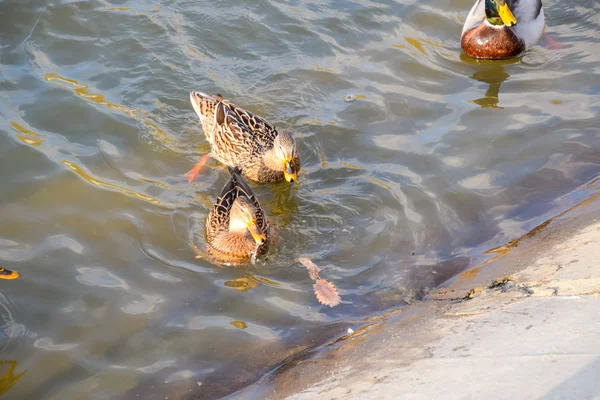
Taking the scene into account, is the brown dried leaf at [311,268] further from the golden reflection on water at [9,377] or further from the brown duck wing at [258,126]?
the golden reflection on water at [9,377]

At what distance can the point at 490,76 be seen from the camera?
870 cm

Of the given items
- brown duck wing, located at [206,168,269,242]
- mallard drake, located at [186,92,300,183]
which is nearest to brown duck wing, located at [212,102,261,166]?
mallard drake, located at [186,92,300,183]

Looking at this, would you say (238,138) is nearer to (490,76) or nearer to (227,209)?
(227,209)

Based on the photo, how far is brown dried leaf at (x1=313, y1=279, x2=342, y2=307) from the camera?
17.8 ft

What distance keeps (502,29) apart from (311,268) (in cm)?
493

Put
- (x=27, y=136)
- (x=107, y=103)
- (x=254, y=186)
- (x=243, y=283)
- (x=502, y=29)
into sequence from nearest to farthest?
(x=243, y=283) → (x=27, y=136) → (x=254, y=186) → (x=107, y=103) → (x=502, y=29)

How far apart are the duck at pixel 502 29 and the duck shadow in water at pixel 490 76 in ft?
0.22

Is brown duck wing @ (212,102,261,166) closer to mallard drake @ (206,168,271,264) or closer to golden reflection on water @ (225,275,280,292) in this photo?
mallard drake @ (206,168,271,264)

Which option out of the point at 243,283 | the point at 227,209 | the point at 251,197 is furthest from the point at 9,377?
the point at 251,197

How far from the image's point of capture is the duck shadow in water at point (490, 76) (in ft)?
26.5

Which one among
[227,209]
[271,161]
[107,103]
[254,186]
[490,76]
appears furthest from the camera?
[490,76]

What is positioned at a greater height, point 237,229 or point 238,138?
point 238,138

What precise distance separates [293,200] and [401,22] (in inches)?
142

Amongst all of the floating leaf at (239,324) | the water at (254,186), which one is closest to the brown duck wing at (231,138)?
the water at (254,186)
